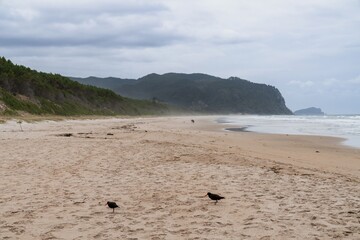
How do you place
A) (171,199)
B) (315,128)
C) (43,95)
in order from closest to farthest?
(171,199)
(315,128)
(43,95)

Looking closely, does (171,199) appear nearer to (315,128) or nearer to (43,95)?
(315,128)

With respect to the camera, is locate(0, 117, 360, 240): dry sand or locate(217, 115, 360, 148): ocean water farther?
locate(217, 115, 360, 148): ocean water

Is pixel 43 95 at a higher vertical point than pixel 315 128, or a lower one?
higher

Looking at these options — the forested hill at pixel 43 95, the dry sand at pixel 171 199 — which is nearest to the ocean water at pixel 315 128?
the dry sand at pixel 171 199

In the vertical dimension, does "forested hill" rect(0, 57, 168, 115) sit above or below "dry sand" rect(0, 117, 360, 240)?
above

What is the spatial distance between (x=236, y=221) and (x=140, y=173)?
502 centimetres

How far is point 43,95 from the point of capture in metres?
65.5

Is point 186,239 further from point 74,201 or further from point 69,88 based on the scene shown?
point 69,88

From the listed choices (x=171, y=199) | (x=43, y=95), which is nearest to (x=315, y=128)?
(x=171, y=199)

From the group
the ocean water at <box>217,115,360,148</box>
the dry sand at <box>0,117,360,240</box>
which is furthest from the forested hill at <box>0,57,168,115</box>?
the dry sand at <box>0,117,360,240</box>

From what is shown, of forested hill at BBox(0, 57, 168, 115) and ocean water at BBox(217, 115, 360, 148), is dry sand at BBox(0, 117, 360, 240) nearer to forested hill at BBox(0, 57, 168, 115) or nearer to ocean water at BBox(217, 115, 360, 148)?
ocean water at BBox(217, 115, 360, 148)

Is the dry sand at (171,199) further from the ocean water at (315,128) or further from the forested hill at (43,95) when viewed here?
the forested hill at (43,95)

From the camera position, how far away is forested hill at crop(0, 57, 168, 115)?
49281 millimetres

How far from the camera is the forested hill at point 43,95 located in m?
49.3
